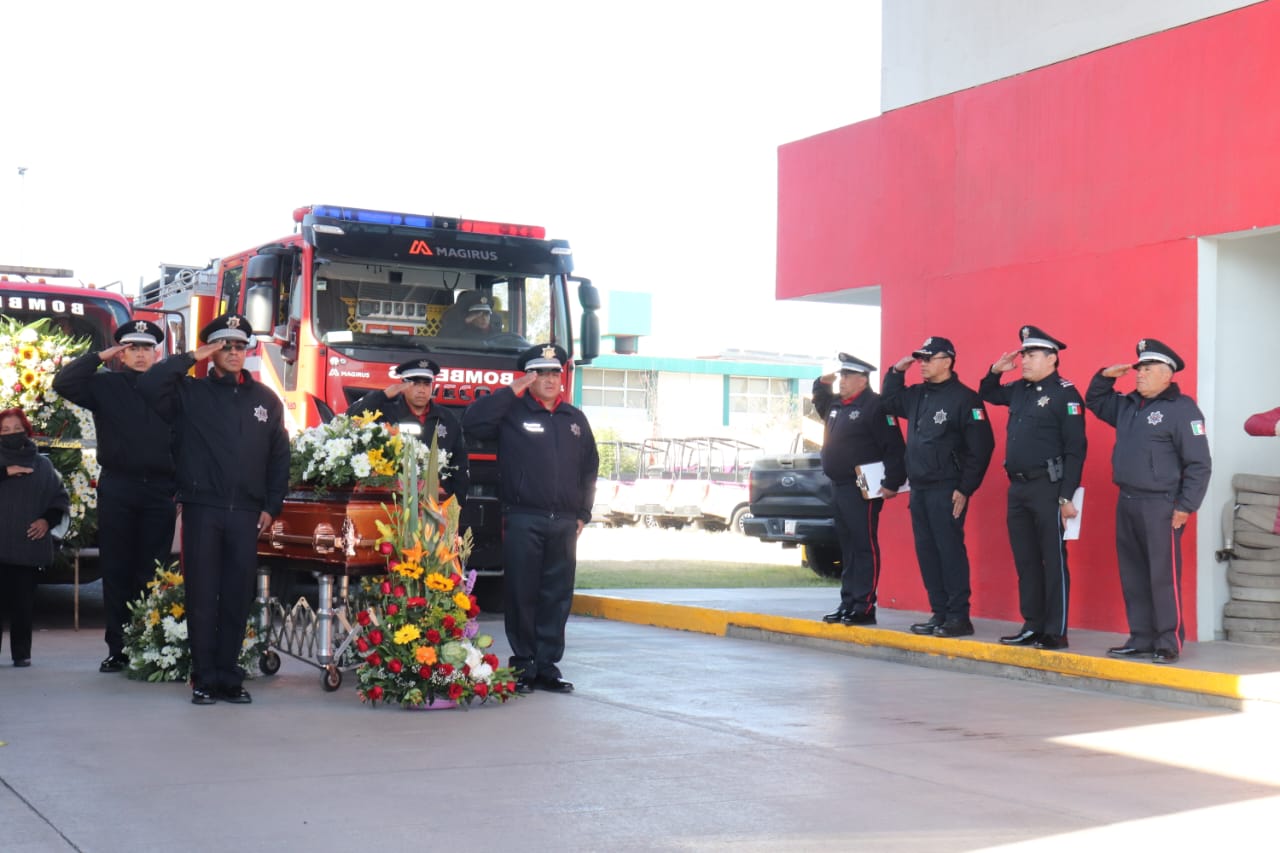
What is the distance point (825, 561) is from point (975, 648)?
7837 mm

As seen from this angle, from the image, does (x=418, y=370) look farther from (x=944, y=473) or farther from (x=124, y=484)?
(x=944, y=473)

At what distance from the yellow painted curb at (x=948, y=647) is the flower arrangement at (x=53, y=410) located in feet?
15.1

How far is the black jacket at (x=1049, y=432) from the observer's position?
33.6ft

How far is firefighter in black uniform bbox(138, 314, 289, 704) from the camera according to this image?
852 cm

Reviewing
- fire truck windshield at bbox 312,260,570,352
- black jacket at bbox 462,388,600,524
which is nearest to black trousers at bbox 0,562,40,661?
black jacket at bbox 462,388,600,524

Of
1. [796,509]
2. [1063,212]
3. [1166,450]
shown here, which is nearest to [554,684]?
[1166,450]

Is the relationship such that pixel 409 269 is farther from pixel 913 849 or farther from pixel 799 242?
pixel 913 849

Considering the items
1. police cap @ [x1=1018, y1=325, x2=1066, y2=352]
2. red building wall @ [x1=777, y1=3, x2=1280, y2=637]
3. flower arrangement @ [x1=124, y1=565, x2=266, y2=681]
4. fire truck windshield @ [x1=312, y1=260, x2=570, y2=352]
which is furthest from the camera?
fire truck windshield @ [x1=312, y1=260, x2=570, y2=352]

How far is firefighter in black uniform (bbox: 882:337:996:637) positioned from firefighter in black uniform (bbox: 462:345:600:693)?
10.1 ft

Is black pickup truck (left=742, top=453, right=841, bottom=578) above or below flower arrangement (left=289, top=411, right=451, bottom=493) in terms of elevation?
below

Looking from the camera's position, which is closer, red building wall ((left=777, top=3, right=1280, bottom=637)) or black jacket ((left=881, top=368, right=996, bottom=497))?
red building wall ((left=777, top=3, right=1280, bottom=637))

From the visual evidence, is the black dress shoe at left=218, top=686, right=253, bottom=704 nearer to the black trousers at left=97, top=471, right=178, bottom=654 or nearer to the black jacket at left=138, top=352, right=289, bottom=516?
the black jacket at left=138, top=352, right=289, bottom=516

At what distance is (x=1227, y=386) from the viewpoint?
35.7 feet

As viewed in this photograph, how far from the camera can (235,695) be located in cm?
853
